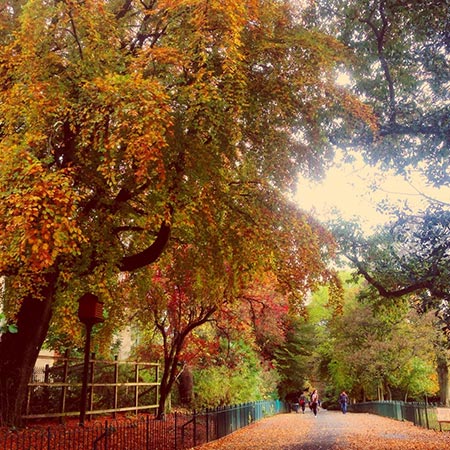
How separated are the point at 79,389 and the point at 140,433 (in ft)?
18.2

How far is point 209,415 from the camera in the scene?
16547 millimetres

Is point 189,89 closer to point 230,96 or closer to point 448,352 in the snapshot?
point 230,96

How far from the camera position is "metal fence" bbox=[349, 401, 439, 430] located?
2183 cm

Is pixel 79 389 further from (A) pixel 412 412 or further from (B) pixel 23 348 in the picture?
(A) pixel 412 412

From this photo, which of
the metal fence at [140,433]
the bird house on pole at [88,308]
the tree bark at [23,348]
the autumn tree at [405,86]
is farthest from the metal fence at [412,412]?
the bird house on pole at [88,308]

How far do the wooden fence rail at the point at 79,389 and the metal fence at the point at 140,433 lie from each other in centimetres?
83

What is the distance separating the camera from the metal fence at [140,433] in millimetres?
9266

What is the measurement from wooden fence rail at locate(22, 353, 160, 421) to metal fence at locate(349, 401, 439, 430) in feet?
37.0

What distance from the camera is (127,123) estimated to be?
301 inches

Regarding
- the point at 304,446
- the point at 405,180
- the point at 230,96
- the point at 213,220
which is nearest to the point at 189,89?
the point at 230,96

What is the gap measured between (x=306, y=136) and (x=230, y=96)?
323 cm

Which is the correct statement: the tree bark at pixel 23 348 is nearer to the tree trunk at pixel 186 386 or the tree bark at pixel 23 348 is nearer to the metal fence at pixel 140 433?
the metal fence at pixel 140 433

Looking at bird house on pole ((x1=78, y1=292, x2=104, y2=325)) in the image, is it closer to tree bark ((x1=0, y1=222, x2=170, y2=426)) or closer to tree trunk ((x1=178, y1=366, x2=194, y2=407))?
tree bark ((x1=0, y1=222, x2=170, y2=426))

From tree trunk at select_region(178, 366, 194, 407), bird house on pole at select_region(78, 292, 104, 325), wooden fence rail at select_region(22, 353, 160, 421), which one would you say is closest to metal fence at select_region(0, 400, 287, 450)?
wooden fence rail at select_region(22, 353, 160, 421)
